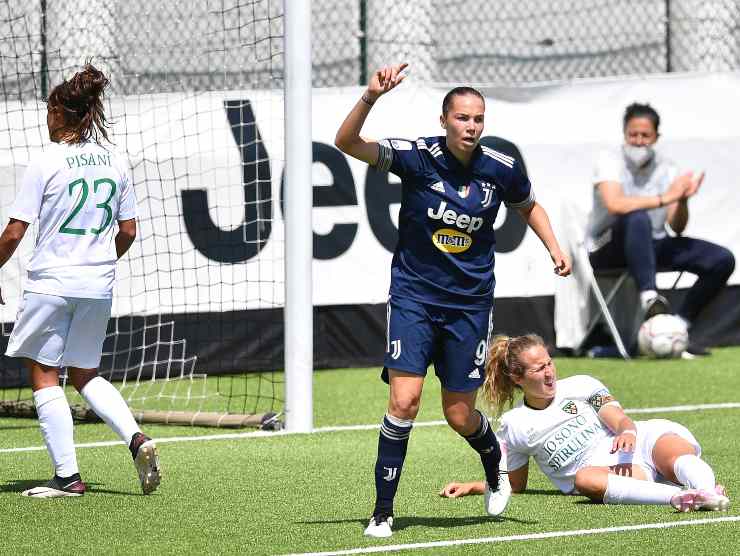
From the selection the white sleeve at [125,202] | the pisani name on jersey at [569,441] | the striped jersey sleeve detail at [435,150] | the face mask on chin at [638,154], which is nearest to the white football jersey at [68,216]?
the white sleeve at [125,202]

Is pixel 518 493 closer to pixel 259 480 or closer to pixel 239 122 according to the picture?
pixel 259 480

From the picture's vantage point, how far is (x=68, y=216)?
6.48 metres

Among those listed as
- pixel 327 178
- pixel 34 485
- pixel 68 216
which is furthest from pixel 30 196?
pixel 327 178

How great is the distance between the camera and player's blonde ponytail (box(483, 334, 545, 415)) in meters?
6.35

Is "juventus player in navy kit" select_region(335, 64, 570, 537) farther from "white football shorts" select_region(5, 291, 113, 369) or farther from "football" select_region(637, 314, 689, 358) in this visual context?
"football" select_region(637, 314, 689, 358)

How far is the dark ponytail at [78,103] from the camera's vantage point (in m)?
6.50

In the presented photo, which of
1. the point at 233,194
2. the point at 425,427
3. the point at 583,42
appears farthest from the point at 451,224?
the point at 583,42

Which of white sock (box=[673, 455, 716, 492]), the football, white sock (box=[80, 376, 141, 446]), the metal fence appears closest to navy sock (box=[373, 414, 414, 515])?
white sock (box=[673, 455, 716, 492])

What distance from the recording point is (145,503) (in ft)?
21.0

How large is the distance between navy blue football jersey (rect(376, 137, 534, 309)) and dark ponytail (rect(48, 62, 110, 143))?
1540mm

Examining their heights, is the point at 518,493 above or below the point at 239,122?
below

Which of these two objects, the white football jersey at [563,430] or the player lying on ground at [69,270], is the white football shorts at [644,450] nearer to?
the white football jersey at [563,430]

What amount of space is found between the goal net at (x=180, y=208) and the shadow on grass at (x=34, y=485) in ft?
9.90

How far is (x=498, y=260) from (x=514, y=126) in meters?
1.09
